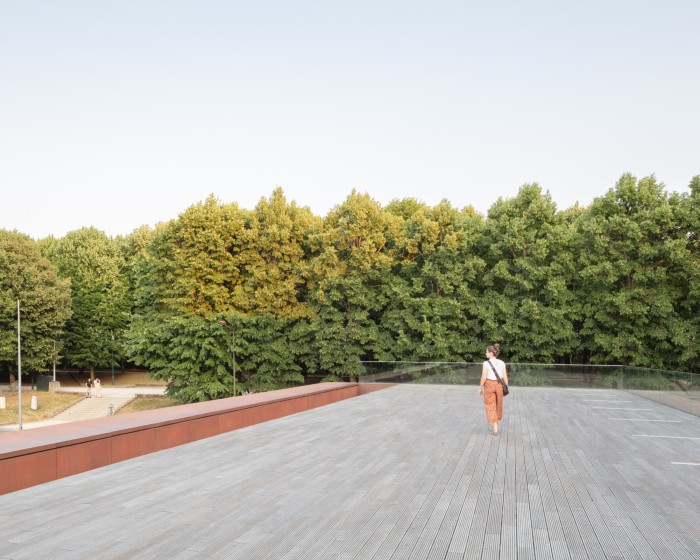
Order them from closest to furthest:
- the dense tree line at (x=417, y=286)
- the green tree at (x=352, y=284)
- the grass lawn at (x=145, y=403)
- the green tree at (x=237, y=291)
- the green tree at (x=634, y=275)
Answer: the green tree at (x=634, y=275) → the dense tree line at (x=417, y=286) → the green tree at (x=352, y=284) → the green tree at (x=237, y=291) → the grass lawn at (x=145, y=403)

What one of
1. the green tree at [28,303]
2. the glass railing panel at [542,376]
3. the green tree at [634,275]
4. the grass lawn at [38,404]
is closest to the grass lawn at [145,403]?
the grass lawn at [38,404]

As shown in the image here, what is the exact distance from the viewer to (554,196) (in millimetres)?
30422

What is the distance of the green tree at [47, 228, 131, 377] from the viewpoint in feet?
154

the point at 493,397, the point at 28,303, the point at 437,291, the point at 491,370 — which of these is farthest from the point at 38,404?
the point at 491,370

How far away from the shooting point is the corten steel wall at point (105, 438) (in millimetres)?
5945

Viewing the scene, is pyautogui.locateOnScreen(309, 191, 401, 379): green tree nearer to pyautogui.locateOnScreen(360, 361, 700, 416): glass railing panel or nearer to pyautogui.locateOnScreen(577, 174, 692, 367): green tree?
pyautogui.locateOnScreen(360, 361, 700, 416): glass railing panel

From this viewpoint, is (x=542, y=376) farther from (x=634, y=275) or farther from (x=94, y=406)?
(x=94, y=406)

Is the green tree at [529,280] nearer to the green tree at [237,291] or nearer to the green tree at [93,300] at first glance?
the green tree at [237,291]

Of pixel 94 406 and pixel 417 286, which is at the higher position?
pixel 417 286

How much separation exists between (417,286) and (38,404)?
2736cm

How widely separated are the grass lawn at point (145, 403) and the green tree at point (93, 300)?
832 centimetres

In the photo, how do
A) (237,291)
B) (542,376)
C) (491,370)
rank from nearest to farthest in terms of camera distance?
1. (491,370)
2. (542,376)
3. (237,291)

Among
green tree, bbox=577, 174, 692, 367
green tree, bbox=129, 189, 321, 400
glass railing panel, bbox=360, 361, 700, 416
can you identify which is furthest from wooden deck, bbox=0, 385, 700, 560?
green tree, bbox=129, 189, 321, 400

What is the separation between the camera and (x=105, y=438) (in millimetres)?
7055
